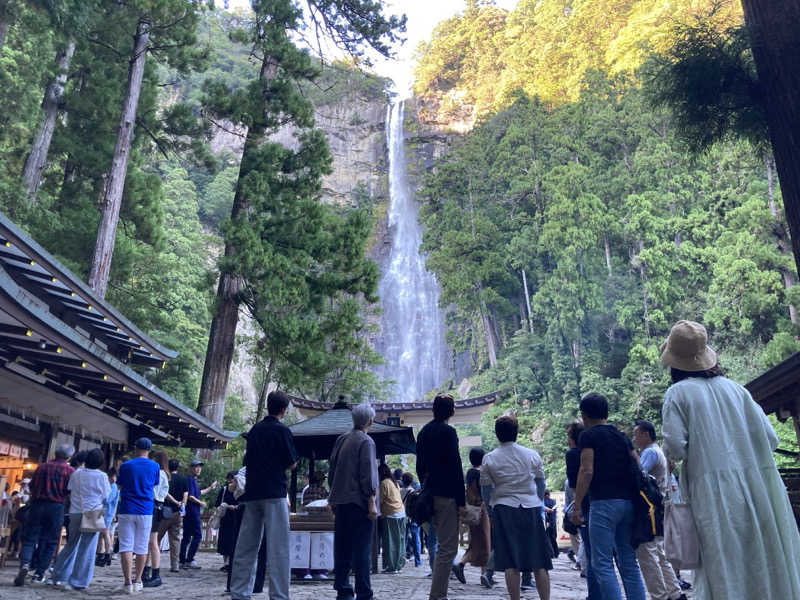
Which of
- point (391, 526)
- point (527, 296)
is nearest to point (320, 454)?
point (391, 526)

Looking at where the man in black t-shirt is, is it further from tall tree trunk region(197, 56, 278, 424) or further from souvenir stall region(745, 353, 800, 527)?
tall tree trunk region(197, 56, 278, 424)

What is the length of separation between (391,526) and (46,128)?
11.0m

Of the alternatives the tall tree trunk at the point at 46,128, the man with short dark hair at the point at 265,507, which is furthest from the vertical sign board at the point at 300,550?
the tall tree trunk at the point at 46,128

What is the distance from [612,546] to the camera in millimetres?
4277

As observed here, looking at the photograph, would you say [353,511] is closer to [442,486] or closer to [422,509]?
[422,509]

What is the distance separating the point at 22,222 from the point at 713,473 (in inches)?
532

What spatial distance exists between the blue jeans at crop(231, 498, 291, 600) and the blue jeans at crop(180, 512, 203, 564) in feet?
14.7

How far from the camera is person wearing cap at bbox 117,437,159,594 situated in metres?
6.25

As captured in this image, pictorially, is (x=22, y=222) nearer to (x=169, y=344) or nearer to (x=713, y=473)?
(x=169, y=344)

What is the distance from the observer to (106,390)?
31.1 ft

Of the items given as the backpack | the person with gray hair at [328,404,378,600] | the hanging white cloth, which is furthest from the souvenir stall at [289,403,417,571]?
the hanging white cloth

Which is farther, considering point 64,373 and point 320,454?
point 320,454

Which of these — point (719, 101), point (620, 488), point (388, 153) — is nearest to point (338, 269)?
point (719, 101)

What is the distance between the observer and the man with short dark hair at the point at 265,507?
4.86 m
